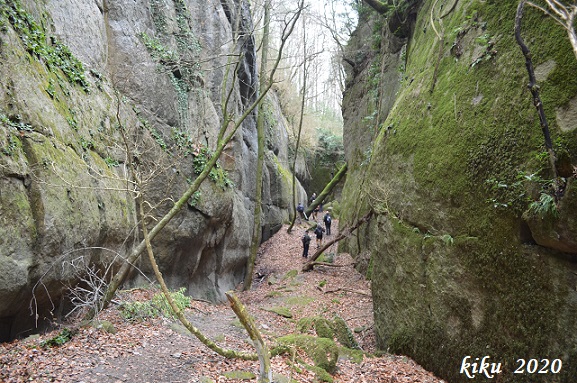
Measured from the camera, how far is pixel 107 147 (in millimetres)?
8734

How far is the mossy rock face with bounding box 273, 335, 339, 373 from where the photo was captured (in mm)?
6301

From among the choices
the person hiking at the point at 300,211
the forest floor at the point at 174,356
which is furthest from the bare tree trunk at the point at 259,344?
the person hiking at the point at 300,211

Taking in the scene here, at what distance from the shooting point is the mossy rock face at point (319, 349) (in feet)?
20.7

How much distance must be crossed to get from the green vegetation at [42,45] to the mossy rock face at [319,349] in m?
7.04

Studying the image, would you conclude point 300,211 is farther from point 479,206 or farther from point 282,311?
point 479,206

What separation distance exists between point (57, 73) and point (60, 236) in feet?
12.7

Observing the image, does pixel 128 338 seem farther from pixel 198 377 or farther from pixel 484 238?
pixel 484 238

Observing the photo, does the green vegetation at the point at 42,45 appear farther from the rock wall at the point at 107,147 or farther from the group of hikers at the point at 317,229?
the group of hikers at the point at 317,229

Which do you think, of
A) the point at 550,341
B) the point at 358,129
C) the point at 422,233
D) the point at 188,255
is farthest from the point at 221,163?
the point at 550,341

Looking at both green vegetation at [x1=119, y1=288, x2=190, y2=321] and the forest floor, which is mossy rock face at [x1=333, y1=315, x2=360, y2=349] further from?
green vegetation at [x1=119, y1=288, x2=190, y2=321]

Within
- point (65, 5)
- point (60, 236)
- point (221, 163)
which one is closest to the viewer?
point (60, 236)

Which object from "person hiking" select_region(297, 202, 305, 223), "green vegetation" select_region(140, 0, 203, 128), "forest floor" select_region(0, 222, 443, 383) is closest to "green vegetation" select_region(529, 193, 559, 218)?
"forest floor" select_region(0, 222, 443, 383)

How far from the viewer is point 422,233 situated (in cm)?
700

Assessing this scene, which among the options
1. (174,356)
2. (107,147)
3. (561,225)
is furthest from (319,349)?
(107,147)
